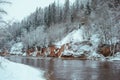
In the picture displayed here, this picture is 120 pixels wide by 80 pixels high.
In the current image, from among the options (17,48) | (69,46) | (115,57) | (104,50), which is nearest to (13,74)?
(115,57)

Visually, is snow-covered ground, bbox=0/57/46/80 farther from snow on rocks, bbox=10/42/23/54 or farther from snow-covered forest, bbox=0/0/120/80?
snow on rocks, bbox=10/42/23/54

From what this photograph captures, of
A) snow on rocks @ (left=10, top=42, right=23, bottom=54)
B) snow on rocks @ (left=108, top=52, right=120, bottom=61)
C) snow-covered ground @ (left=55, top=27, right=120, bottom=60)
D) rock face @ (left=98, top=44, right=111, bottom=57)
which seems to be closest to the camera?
snow on rocks @ (left=108, top=52, right=120, bottom=61)

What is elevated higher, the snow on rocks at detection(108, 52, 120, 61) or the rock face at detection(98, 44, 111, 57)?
the rock face at detection(98, 44, 111, 57)

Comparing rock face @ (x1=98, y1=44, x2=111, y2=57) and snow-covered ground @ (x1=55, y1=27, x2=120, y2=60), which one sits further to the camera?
snow-covered ground @ (x1=55, y1=27, x2=120, y2=60)

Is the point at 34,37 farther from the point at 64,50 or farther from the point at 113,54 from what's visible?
the point at 113,54

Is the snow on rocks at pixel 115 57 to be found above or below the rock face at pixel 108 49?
below

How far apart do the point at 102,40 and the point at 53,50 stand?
86.0 feet

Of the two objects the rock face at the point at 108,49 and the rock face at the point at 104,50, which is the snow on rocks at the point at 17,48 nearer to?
the rock face at the point at 104,50

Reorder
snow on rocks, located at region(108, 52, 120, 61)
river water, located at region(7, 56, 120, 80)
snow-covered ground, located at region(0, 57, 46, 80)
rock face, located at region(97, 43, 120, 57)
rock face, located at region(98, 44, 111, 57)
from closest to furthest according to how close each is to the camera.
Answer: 1. snow-covered ground, located at region(0, 57, 46, 80)
2. river water, located at region(7, 56, 120, 80)
3. snow on rocks, located at region(108, 52, 120, 61)
4. rock face, located at region(97, 43, 120, 57)
5. rock face, located at region(98, 44, 111, 57)

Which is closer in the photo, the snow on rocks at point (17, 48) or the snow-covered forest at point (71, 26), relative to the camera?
the snow-covered forest at point (71, 26)

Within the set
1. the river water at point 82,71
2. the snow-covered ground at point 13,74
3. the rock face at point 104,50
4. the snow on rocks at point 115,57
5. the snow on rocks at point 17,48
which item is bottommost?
the river water at point 82,71

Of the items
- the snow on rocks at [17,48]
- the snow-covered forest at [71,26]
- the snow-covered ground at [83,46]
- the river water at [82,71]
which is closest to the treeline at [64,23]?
the snow-covered forest at [71,26]

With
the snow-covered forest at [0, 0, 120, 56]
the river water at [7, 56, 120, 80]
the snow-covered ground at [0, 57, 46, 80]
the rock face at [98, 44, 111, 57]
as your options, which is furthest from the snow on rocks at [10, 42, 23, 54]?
Answer: the snow-covered ground at [0, 57, 46, 80]

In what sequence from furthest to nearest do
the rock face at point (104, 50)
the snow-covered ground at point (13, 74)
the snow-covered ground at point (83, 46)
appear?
1. the snow-covered ground at point (83, 46)
2. the rock face at point (104, 50)
3. the snow-covered ground at point (13, 74)
